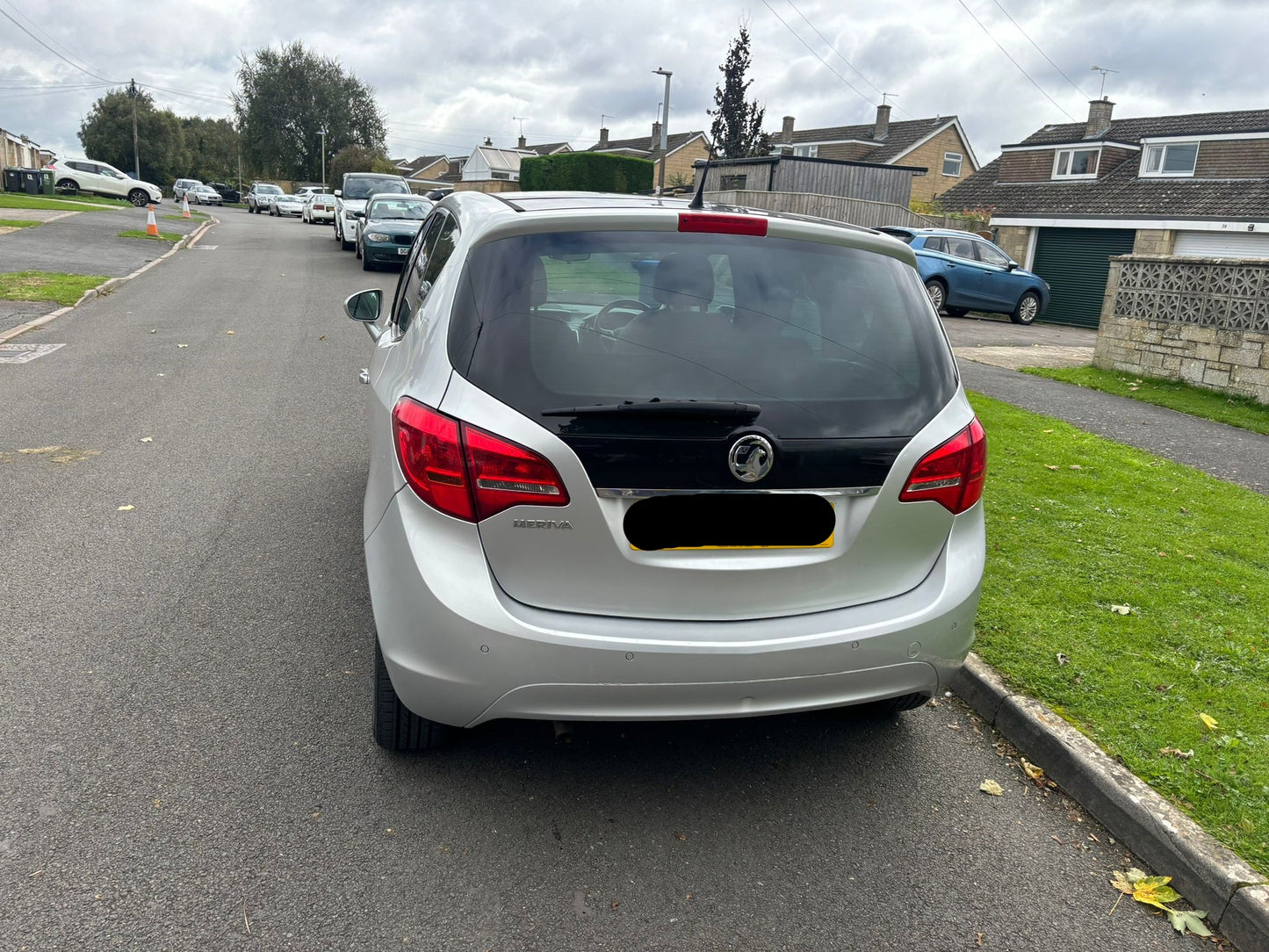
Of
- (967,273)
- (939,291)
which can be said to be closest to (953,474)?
(939,291)

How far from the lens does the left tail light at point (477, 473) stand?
107 inches

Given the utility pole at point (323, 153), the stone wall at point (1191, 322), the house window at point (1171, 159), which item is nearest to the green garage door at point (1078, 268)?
the house window at point (1171, 159)

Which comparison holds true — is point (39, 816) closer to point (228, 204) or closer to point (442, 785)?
point (442, 785)

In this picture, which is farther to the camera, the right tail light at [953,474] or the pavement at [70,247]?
the pavement at [70,247]

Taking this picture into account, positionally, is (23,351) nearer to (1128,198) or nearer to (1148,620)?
(1148,620)

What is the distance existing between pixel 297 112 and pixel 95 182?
1306 inches

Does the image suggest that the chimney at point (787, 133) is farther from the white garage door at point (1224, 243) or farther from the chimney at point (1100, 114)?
the white garage door at point (1224, 243)

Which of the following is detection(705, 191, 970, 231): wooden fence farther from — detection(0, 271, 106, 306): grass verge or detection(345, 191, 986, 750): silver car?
detection(345, 191, 986, 750): silver car

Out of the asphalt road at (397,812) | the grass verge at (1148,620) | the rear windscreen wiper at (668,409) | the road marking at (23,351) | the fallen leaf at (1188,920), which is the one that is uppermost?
the rear windscreen wiper at (668,409)

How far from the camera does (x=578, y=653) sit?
2760 millimetres

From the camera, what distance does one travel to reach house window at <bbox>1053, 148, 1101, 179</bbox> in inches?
1340

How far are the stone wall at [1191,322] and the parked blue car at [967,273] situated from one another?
719cm

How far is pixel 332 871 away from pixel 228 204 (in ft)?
232

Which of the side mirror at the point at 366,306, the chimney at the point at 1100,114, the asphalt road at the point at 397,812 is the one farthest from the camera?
the chimney at the point at 1100,114
